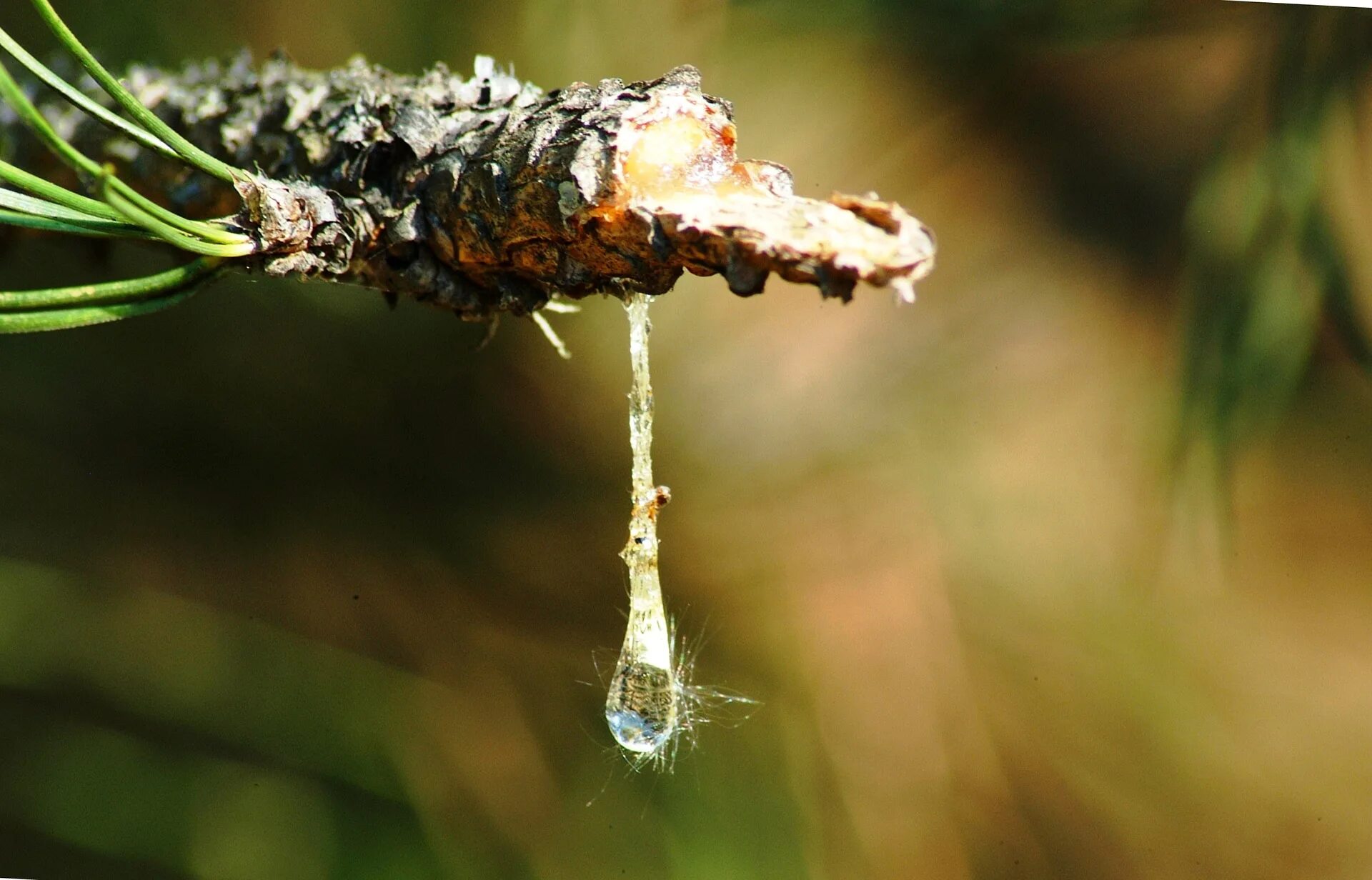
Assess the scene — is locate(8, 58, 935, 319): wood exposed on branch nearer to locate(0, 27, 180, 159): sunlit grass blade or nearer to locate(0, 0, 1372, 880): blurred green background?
locate(0, 27, 180, 159): sunlit grass blade

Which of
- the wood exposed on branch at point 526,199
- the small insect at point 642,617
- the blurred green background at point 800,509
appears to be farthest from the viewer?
the blurred green background at point 800,509

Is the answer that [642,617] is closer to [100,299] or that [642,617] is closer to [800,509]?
[100,299]

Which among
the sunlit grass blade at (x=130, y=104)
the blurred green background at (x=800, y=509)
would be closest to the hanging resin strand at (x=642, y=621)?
the sunlit grass blade at (x=130, y=104)

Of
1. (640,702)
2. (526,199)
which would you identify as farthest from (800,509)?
(526,199)

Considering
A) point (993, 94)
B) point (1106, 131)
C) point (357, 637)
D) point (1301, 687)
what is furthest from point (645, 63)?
point (1301, 687)

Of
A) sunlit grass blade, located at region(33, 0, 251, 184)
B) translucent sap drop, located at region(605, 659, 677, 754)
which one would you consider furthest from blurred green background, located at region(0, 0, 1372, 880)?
sunlit grass blade, located at region(33, 0, 251, 184)

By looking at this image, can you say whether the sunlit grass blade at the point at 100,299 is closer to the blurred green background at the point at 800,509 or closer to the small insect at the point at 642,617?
the small insect at the point at 642,617

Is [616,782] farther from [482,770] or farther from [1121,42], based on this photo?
[1121,42]
